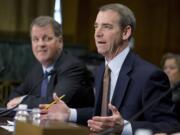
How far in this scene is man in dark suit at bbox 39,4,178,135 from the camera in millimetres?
2771

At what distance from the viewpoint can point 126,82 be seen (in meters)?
2.94

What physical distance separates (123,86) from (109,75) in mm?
150

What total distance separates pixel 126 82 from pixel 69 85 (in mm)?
959


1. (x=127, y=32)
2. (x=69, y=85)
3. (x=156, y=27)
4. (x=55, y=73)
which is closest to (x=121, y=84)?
(x=127, y=32)

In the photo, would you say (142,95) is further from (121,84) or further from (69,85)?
(69,85)

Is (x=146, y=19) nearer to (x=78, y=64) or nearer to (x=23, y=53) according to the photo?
(x=23, y=53)

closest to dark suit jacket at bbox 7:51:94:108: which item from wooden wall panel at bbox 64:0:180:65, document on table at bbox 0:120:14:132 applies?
document on table at bbox 0:120:14:132

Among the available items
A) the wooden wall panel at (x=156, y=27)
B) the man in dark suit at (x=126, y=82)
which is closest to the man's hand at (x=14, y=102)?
the man in dark suit at (x=126, y=82)

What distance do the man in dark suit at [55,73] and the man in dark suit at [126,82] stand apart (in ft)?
1.93

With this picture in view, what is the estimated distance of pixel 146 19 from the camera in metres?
7.55

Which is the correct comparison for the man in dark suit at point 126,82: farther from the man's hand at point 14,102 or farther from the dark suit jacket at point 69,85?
the man's hand at point 14,102

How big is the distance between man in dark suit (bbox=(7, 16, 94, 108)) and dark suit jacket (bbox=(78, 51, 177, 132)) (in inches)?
30.7

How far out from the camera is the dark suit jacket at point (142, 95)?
2.77 meters

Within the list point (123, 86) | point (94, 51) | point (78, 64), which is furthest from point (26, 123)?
point (94, 51)
